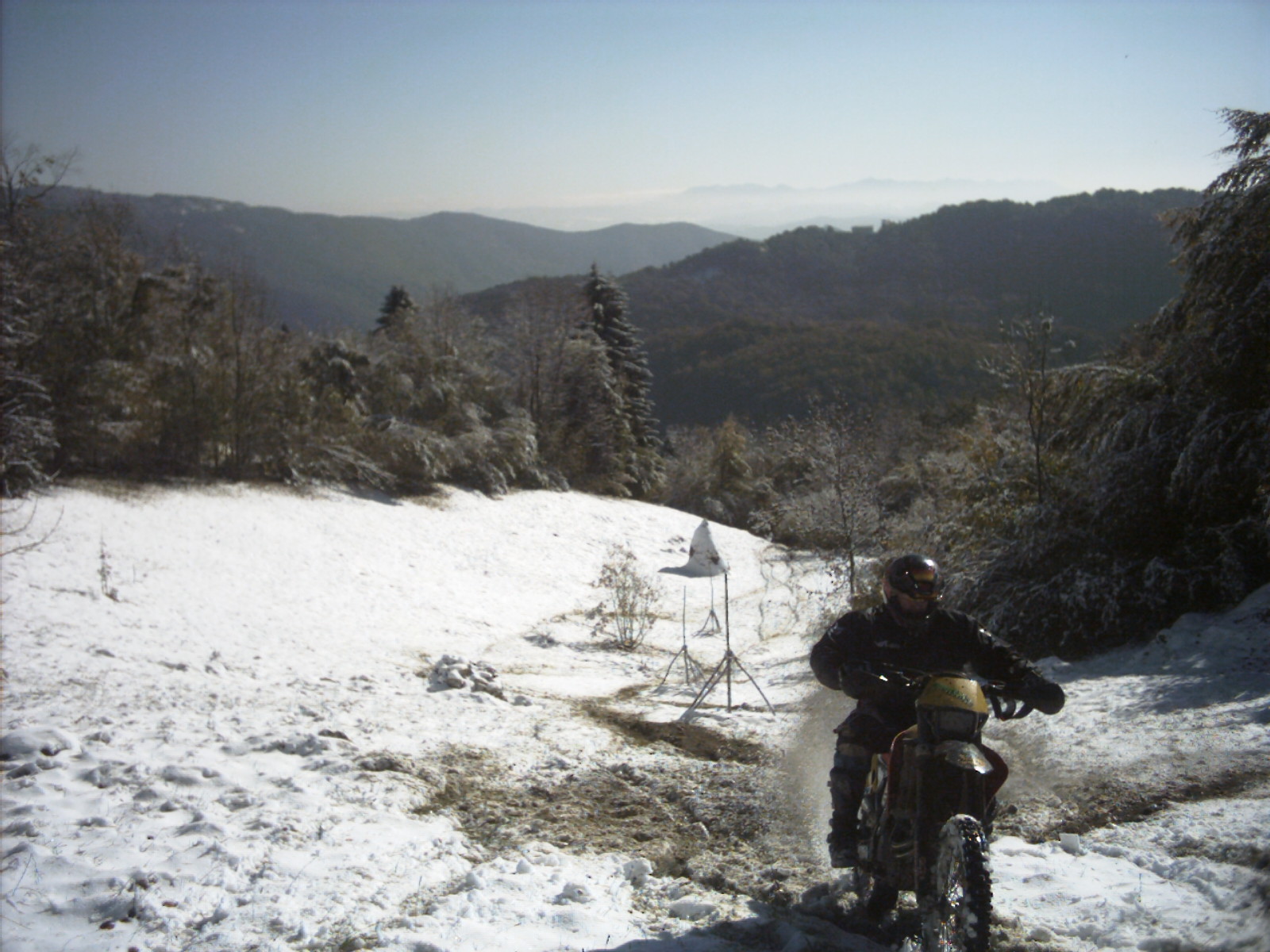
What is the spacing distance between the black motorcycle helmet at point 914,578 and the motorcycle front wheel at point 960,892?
3.14ft

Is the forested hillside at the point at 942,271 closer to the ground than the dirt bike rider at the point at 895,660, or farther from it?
farther from it

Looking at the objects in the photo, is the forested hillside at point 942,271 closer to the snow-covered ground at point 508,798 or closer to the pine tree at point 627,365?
the pine tree at point 627,365

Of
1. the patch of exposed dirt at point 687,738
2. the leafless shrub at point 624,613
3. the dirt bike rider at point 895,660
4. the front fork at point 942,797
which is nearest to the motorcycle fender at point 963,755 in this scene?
the front fork at point 942,797

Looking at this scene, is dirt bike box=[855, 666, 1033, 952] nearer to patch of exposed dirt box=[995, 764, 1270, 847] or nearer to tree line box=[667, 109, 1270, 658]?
patch of exposed dirt box=[995, 764, 1270, 847]

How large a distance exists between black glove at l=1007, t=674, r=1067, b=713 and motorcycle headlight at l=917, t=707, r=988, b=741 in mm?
501

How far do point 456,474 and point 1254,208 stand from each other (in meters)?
24.1

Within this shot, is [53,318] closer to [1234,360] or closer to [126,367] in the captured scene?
[126,367]

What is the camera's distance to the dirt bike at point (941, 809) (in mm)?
2879

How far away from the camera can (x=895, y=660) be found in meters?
3.62

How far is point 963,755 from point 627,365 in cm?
3924

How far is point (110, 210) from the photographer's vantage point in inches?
904

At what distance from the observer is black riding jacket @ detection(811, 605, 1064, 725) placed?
11.8 ft

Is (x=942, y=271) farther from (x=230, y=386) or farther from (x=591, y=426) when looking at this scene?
(x=230, y=386)

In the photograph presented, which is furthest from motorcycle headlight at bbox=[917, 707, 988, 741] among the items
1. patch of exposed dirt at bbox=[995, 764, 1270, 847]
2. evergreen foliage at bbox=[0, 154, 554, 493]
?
evergreen foliage at bbox=[0, 154, 554, 493]
